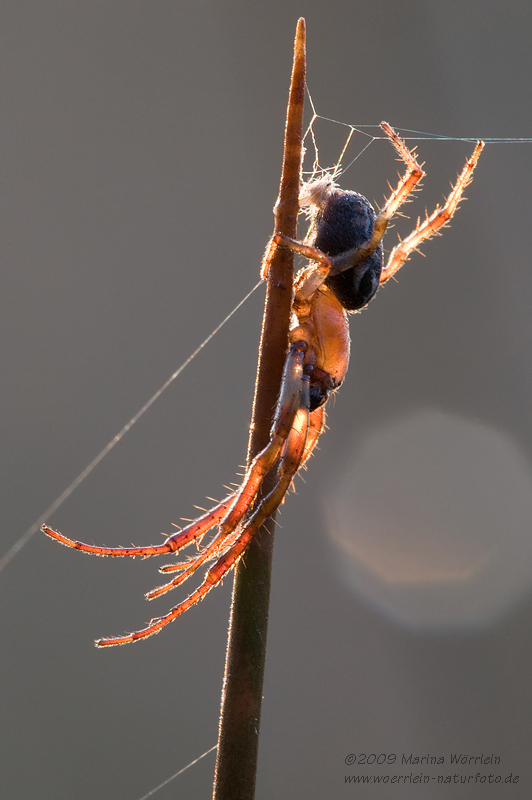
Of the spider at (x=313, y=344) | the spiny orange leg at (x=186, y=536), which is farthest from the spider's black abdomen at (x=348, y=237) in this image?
the spiny orange leg at (x=186, y=536)

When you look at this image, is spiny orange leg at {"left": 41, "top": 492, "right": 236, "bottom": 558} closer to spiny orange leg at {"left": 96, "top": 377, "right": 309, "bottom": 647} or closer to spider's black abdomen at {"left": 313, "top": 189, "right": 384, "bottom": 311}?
spiny orange leg at {"left": 96, "top": 377, "right": 309, "bottom": 647}

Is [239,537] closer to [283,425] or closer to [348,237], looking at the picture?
[283,425]

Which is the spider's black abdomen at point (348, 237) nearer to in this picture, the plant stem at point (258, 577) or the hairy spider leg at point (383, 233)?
the hairy spider leg at point (383, 233)

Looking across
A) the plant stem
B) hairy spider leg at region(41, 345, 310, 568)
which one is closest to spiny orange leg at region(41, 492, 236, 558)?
hairy spider leg at region(41, 345, 310, 568)

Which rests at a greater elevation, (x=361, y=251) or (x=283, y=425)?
(x=361, y=251)

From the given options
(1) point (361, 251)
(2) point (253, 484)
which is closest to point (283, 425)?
(2) point (253, 484)
